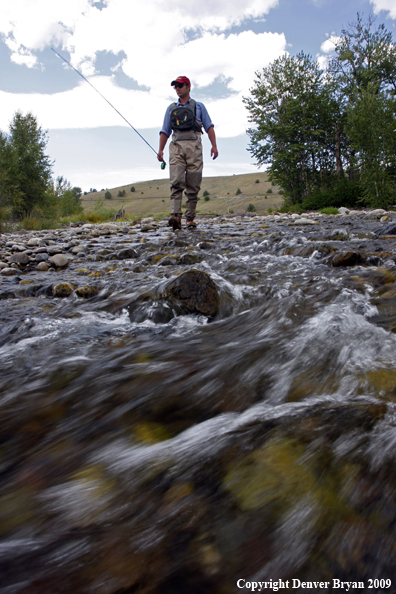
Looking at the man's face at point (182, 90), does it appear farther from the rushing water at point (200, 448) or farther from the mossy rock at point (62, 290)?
the rushing water at point (200, 448)

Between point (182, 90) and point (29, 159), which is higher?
Result: point (29, 159)

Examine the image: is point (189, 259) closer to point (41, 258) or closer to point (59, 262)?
point (59, 262)

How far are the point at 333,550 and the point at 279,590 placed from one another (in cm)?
19

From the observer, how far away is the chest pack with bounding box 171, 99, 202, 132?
325 inches

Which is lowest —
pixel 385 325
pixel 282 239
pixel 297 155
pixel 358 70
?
pixel 385 325

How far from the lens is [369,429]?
1.32 metres

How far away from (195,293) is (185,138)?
22.6 feet

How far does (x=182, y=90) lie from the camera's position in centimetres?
805

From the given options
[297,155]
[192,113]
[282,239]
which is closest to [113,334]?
[282,239]

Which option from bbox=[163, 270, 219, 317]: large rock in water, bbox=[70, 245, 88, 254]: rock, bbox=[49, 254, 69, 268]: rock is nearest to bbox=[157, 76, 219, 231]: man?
bbox=[70, 245, 88, 254]: rock

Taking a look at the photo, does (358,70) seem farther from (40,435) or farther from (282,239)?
(40,435)

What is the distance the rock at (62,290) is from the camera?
3885mm

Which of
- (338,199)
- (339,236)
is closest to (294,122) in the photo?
(338,199)

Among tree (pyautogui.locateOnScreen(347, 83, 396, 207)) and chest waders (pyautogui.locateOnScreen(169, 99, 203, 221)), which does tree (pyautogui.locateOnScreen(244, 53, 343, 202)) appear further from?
chest waders (pyautogui.locateOnScreen(169, 99, 203, 221))
